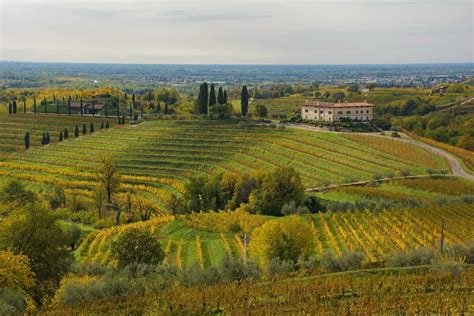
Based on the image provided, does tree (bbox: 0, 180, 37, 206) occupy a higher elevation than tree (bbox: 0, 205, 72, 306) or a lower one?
lower

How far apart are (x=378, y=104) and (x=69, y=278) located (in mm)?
128715

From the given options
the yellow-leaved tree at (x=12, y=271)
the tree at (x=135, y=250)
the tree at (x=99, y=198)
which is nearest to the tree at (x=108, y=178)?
the tree at (x=99, y=198)

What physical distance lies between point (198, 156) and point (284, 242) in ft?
159

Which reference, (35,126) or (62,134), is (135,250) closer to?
(62,134)

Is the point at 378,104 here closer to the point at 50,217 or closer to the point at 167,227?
the point at 167,227

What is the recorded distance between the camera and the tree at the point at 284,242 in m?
36.0

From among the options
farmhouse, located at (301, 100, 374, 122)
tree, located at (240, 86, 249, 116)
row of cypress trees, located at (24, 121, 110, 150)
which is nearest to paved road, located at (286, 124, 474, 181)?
farmhouse, located at (301, 100, 374, 122)

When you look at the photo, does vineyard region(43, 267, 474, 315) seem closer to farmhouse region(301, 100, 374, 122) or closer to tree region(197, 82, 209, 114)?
farmhouse region(301, 100, 374, 122)

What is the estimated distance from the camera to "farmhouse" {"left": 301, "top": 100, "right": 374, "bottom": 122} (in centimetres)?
10625

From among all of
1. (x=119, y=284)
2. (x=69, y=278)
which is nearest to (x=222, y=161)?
(x=69, y=278)

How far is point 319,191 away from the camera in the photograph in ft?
208

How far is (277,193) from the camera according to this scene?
184 ft

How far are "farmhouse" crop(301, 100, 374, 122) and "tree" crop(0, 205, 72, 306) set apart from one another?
270 feet

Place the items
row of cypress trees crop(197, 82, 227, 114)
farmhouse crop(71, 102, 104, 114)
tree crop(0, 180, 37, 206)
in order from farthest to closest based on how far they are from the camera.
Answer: farmhouse crop(71, 102, 104, 114), row of cypress trees crop(197, 82, 227, 114), tree crop(0, 180, 37, 206)
